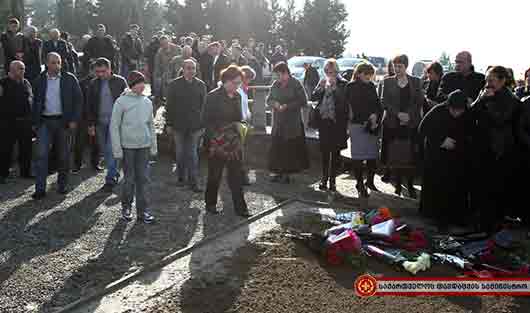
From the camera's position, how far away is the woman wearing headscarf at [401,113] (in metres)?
8.93

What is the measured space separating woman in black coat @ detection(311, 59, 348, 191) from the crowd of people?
2cm

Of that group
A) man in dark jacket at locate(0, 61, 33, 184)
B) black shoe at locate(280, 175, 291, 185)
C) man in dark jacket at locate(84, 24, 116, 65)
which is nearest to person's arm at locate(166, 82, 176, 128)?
black shoe at locate(280, 175, 291, 185)

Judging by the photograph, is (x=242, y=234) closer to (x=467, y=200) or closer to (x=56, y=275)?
(x=56, y=275)

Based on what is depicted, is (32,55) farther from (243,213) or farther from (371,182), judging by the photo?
(371,182)

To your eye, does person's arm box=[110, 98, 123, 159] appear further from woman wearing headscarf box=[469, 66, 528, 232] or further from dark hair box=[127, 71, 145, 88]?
woman wearing headscarf box=[469, 66, 528, 232]

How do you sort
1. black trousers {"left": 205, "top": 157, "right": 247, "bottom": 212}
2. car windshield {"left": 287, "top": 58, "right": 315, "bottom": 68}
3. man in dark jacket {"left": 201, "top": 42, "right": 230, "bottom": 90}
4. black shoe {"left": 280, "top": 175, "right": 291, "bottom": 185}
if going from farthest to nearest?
car windshield {"left": 287, "top": 58, "right": 315, "bottom": 68} → man in dark jacket {"left": 201, "top": 42, "right": 230, "bottom": 90} → black shoe {"left": 280, "top": 175, "right": 291, "bottom": 185} → black trousers {"left": 205, "top": 157, "right": 247, "bottom": 212}

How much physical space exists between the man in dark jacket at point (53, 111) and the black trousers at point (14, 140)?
162cm

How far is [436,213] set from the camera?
791cm

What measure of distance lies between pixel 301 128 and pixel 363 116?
1256mm

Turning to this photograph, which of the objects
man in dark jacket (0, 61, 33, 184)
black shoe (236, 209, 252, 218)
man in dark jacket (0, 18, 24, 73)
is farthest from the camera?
man in dark jacket (0, 18, 24, 73)

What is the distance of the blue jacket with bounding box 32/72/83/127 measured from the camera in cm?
861

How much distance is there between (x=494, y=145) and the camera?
766 cm

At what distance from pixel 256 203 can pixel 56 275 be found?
11.9ft

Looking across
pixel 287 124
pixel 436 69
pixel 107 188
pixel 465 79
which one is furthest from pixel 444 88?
pixel 107 188
